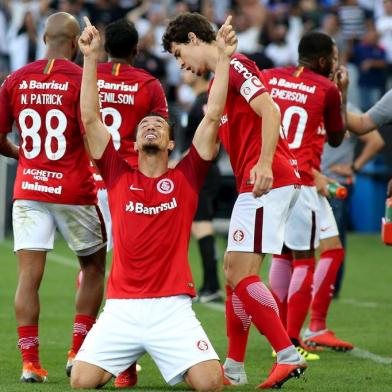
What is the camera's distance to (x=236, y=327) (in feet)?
26.3

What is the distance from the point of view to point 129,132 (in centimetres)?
873

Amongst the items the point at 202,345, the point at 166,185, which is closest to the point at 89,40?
the point at 166,185

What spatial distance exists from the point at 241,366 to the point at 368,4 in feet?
59.9

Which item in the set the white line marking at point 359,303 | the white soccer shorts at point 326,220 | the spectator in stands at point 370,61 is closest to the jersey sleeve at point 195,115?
the white line marking at point 359,303

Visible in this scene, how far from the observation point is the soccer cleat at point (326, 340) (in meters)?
9.63

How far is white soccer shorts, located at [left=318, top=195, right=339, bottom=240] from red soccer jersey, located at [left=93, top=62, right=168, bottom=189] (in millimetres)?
1842

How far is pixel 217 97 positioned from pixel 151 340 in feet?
4.81

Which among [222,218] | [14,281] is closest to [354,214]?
[222,218]

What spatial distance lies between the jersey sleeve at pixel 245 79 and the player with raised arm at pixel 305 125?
1.50 m

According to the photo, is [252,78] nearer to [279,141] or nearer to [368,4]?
[279,141]

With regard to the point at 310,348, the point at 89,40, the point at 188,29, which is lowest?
the point at 310,348

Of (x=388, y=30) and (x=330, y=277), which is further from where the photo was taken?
(x=388, y=30)

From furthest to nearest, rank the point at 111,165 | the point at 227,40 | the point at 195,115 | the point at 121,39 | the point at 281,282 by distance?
the point at 195,115
the point at 281,282
the point at 121,39
the point at 111,165
the point at 227,40

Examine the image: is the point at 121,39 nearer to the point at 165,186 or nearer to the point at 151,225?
the point at 165,186
